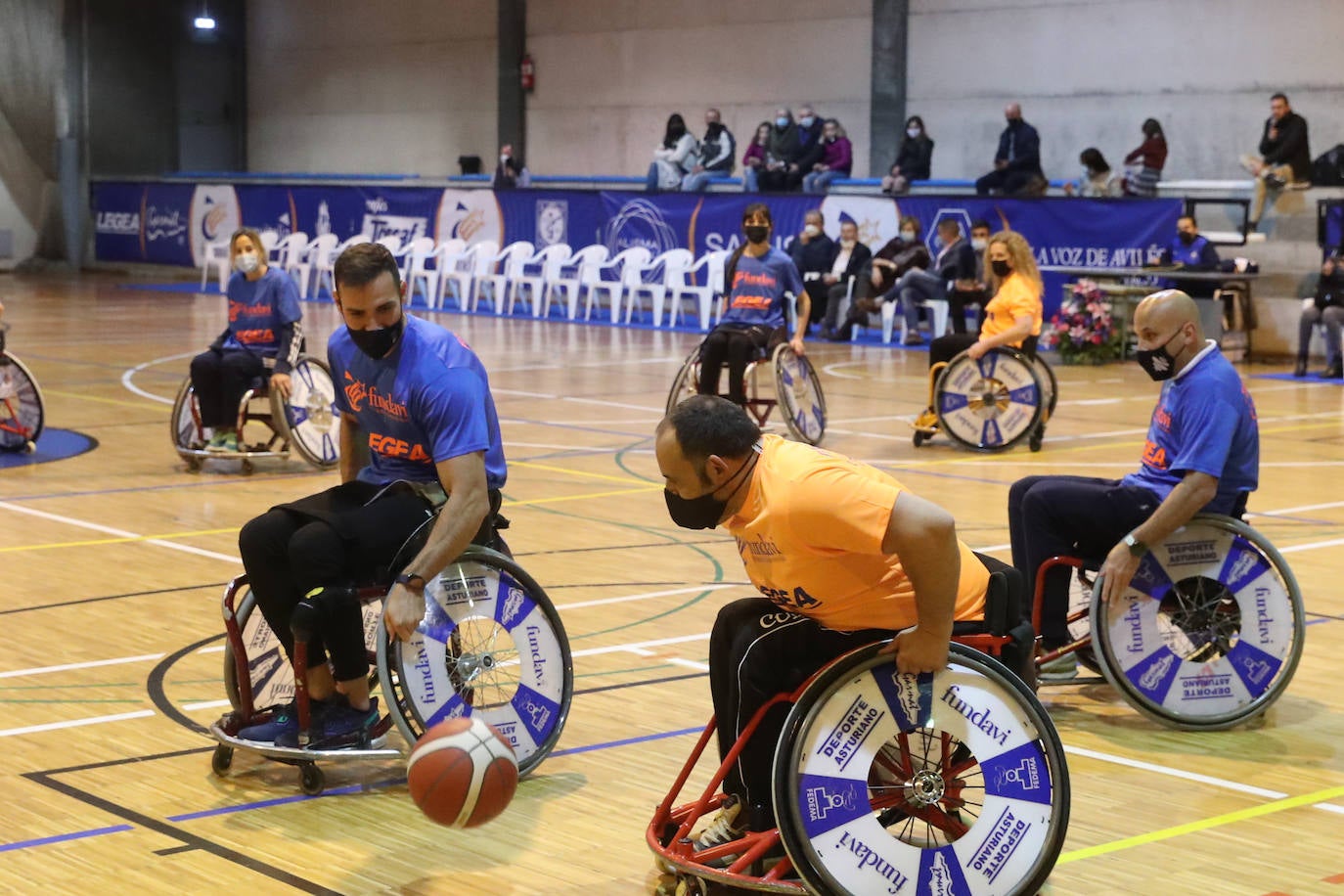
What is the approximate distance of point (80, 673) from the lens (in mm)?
5977

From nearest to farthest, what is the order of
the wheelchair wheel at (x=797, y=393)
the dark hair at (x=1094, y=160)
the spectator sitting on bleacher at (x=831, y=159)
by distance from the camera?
the wheelchair wheel at (x=797, y=393)
the dark hair at (x=1094, y=160)
the spectator sitting on bleacher at (x=831, y=159)

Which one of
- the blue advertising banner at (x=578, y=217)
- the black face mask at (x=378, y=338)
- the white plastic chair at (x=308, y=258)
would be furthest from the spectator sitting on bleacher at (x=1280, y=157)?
the black face mask at (x=378, y=338)

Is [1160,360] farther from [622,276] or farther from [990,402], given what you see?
[622,276]

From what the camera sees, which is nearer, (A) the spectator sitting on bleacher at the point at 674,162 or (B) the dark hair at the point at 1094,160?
(B) the dark hair at the point at 1094,160

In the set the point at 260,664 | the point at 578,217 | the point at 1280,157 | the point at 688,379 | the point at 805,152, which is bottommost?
the point at 260,664

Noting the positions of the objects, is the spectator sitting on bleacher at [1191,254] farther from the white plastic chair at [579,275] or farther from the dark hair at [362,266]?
the dark hair at [362,266]

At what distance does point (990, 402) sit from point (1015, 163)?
9557 millimetres

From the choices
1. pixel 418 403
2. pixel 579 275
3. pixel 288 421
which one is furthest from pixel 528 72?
pixel 418 403

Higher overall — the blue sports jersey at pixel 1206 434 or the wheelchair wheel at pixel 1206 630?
the blue sports jersey at pixel 1206 434

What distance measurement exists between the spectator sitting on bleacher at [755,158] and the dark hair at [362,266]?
17994 millimetres

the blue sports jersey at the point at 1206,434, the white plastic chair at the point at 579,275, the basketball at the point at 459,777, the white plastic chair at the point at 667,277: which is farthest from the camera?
the white plastic chair at the point at 579,275

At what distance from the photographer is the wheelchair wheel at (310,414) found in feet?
33.9

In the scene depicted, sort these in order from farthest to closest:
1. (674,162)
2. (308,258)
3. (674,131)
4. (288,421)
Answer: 1. (308,258)
2. (674,131)
3. (674,162)
4. (288,421)

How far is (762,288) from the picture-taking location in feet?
38.2
